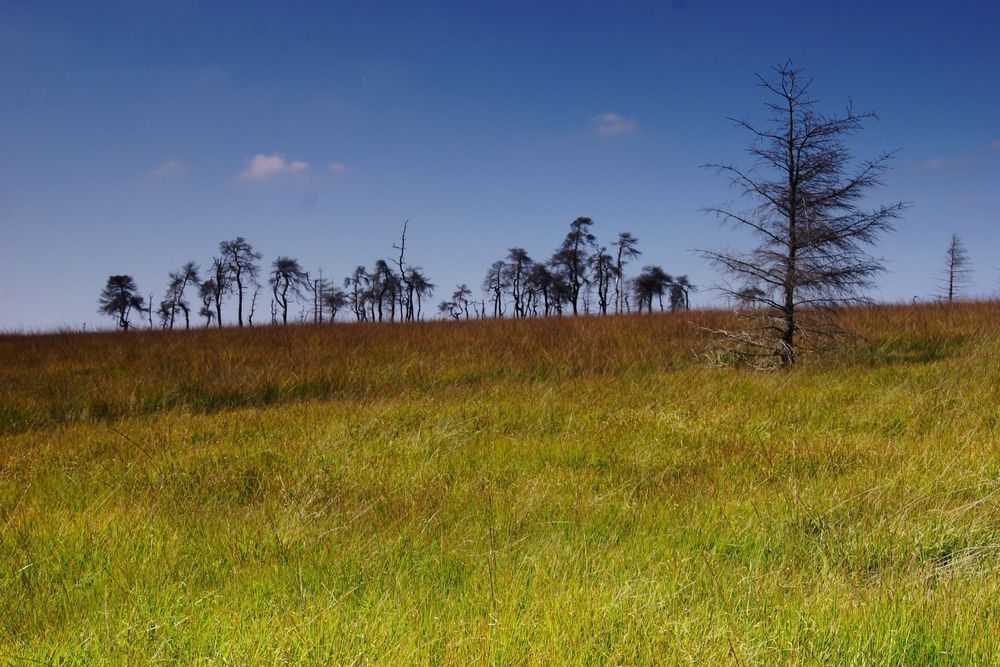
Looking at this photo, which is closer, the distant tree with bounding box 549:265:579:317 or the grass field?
the grass field

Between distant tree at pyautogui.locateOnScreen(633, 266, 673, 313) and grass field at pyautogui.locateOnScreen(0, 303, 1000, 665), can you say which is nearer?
grass field at pyautogui.locateOnScreen(0, 303, 1000, 665)

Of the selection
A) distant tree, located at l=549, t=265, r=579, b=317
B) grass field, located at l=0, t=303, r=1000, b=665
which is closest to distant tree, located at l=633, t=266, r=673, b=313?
distant tree, located at l=549, t=265, r=579, b=317

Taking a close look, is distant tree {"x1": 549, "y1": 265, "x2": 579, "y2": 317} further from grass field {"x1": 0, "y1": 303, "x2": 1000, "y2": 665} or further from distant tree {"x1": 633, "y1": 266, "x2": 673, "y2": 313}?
grass field {"x1": 0, "y1": 303, "x2": 1000, "y2": 665}

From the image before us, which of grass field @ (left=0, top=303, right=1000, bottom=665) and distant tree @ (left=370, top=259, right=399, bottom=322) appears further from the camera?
distant tree @ (left=370, top=259, right=399, bottom=322)

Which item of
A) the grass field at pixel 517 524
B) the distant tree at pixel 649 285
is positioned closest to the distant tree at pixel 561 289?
the distant tree at pixel 649 285

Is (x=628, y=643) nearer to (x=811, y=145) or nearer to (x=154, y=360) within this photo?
(x=811, y=145)

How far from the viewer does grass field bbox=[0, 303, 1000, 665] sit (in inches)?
81.6

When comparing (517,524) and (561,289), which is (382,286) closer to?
(561,289)

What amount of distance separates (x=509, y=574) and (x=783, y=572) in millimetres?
1271

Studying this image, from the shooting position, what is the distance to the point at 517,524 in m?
3.26

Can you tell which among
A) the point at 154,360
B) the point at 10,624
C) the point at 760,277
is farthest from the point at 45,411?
the point at 760,277

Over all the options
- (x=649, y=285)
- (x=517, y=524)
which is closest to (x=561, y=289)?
(x=649, y=285)

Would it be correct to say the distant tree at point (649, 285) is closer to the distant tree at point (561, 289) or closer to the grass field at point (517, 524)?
the distant tree at point (561, 289)

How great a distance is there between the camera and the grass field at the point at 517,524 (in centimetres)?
207
